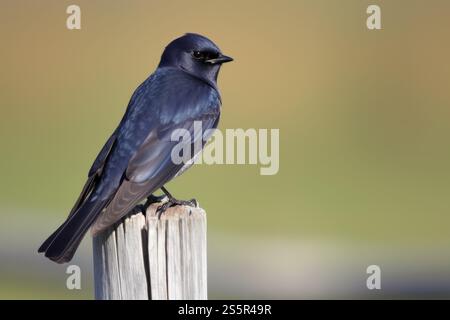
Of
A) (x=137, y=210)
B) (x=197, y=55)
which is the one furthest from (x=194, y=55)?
(x=137, y=210)

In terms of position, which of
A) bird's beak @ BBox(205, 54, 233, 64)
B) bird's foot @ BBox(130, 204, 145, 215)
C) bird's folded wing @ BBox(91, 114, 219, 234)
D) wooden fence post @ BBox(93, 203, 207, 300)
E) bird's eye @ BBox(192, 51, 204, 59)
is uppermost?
bird's eye @ BBox(192, 51, 204, 59)

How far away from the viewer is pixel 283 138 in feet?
48.5

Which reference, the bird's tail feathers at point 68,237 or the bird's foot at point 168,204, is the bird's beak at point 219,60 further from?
the bird's tail feathers at point 68,237

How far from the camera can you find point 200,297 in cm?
508

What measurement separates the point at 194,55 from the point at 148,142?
1451mm

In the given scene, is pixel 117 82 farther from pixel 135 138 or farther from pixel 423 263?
pixel 135 138

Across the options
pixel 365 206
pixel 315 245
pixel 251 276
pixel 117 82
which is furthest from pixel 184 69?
pixel 117 82

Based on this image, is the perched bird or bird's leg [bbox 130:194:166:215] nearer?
the perched bird

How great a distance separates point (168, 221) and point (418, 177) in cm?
975

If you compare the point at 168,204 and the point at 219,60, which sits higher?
the point at 219,60

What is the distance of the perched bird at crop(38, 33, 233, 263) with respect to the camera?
5461 mm

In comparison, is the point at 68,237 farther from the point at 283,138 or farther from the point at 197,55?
the point at 283,138

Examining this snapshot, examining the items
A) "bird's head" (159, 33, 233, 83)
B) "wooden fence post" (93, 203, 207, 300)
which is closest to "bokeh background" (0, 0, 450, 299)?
"bird's head" (159, 33, 233, 83)

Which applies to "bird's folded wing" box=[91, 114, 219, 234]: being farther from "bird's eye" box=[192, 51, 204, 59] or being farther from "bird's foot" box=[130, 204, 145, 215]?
"bird's eye" box=[192, 51, 204, 59]
